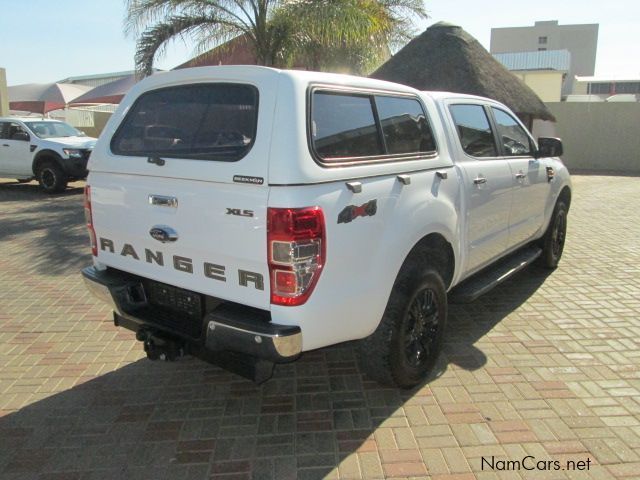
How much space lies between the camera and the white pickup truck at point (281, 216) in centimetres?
259

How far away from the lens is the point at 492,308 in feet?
16.3

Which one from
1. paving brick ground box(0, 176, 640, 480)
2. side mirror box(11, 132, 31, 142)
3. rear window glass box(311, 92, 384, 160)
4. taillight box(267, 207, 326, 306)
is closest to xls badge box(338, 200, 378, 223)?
taillight box(267, 207, 326, 306)

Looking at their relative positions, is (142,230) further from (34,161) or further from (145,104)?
(34,161)

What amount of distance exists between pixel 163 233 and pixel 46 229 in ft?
21.2

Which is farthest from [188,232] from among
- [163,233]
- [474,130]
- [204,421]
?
[474,130]

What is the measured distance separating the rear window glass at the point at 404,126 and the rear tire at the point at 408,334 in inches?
31.1

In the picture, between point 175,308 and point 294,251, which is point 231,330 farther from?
point 175,308

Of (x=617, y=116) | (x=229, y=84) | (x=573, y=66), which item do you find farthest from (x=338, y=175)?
(x=573, y=66)

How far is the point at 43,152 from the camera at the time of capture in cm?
1227

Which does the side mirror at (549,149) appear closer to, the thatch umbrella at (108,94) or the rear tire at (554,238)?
the rear tire at (554,238)

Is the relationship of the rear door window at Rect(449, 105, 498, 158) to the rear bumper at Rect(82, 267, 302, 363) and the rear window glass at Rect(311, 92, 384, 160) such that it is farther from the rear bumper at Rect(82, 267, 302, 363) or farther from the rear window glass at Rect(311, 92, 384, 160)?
the rear bumper at Rect(82, 267, 302, 363)

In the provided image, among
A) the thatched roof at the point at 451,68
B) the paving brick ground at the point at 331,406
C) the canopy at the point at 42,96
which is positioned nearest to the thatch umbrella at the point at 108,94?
the canopy at the point at 42,96

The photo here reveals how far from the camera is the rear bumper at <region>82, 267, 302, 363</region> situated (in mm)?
2570

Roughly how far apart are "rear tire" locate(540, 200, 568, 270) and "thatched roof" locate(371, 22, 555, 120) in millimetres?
8295
